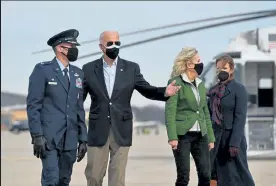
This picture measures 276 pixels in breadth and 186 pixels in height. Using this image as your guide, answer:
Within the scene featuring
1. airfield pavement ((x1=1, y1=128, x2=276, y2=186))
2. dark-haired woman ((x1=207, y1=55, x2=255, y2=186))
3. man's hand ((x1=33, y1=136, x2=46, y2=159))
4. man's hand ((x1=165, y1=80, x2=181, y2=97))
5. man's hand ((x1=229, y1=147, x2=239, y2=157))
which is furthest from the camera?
airfield pavement ((x1=1, y1=128, x2=276, y2=186))

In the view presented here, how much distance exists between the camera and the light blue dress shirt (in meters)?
5.85

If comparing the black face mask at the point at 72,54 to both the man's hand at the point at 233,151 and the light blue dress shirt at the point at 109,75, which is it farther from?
the man's hand at the point at 233,151

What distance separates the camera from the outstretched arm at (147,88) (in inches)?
236

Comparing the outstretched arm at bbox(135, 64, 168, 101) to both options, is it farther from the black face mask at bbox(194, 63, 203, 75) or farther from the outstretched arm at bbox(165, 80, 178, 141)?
the black face mask at bbox(194, 63, 203, 75)

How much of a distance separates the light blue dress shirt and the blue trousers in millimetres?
728

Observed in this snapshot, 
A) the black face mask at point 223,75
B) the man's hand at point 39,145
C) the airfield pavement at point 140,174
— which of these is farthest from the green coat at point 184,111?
the airfield pavement at point 140,174

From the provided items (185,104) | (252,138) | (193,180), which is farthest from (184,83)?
(252,138)

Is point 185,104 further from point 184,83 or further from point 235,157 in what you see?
point 235,157

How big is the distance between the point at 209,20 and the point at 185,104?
610 centimetres

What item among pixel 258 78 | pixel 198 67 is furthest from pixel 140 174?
pixel 198 67

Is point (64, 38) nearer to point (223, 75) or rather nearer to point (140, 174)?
point (223, 75)

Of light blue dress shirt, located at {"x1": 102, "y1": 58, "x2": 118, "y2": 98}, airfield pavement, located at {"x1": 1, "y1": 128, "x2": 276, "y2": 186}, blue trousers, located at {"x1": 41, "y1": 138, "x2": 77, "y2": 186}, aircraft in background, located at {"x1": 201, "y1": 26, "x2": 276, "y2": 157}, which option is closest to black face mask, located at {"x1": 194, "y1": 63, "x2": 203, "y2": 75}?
light blue dress shirt, located at {"x1": 102, "y1": 58, "x2": 118, "y2": 98}

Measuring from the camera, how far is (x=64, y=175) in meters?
5.40

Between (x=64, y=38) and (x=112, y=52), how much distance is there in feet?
1.63
